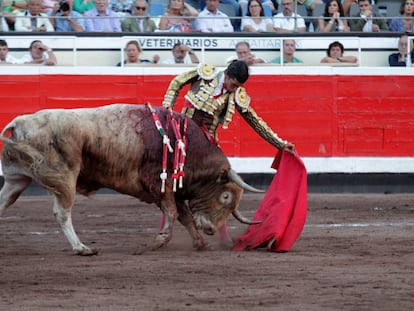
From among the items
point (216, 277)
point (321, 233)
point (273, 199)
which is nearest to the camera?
point (216, 277)

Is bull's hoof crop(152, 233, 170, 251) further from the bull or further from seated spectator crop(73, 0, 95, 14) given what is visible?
seated spectator crop(73, 0, 95, 14)

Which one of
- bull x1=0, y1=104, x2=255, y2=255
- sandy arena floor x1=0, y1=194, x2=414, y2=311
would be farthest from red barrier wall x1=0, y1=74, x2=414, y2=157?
bull x1=0, y1=104, x2=255, y2=255

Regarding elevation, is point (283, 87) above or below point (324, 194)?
above

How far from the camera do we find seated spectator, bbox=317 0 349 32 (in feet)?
39.7

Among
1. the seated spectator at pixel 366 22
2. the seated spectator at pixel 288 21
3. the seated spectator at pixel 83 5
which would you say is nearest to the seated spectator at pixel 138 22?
the seated spectator at pixel 83 5

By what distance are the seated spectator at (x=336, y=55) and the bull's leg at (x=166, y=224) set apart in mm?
5135

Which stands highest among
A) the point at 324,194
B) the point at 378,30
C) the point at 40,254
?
the point at 378,30

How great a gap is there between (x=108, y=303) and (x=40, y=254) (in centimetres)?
200

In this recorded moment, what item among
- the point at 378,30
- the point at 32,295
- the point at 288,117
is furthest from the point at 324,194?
the point at 32,295

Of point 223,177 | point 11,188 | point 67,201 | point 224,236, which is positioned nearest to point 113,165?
point 67,201

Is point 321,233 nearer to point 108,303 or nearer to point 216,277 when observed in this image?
point 216,277

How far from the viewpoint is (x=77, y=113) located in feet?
23.1

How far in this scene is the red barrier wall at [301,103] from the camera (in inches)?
460

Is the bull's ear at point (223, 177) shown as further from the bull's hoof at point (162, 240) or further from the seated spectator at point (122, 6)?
the seated spectator at point (122, 6)
